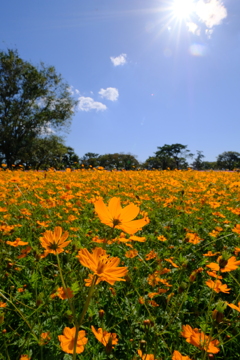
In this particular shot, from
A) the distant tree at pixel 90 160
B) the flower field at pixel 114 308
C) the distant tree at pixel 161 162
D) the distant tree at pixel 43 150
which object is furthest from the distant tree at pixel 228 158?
the flower field at pixel 114 308

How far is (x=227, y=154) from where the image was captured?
205 feet

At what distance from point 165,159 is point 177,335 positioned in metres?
53.4

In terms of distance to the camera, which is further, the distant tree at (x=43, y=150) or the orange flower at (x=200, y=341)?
the distant tree at (x=43, y=150)

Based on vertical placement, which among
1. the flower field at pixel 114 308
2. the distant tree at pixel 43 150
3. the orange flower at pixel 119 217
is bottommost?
the flower field at pixel 114 308

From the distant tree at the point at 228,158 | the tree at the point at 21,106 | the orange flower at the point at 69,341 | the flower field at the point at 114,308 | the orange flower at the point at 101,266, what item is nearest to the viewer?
the orange flower at the point at 101,266

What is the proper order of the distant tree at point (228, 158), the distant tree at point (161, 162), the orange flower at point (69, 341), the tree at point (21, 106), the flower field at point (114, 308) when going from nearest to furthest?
the flower field at point (114, 308)
the orange flower at point (69, 341)
the tree at point (21, 106)
the distant tree at point (161, 162)
the distant tree at point (228, 158)

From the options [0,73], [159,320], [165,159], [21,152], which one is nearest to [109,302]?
[159,320]

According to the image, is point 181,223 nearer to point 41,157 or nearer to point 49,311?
point 49,311

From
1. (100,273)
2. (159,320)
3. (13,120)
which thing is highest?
(13,120)

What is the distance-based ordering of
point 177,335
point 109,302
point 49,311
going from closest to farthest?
1. point 177,335
2. point 49,311
3. point 109,302

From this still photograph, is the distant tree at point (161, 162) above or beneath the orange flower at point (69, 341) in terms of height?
A: above

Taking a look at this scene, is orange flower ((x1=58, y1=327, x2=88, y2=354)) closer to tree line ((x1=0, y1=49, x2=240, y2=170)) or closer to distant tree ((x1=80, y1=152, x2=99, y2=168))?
tree line ((x1=0, y1=49, x2=240, y2=170))

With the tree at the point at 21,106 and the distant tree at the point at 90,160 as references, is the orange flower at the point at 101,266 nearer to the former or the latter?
the tree at the point at 21,106

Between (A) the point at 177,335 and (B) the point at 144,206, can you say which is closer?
(A) the point at 177,335
